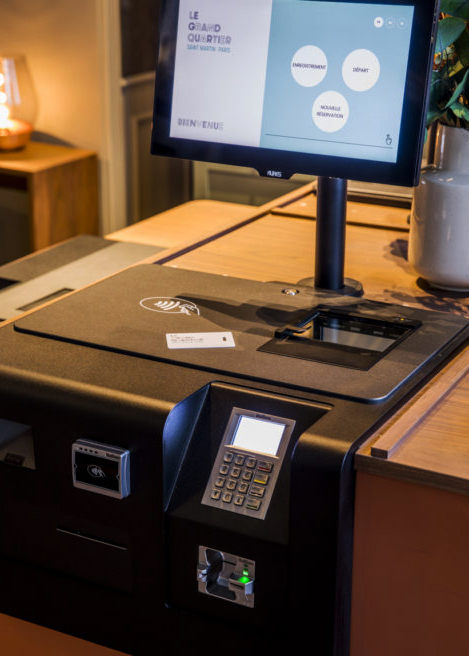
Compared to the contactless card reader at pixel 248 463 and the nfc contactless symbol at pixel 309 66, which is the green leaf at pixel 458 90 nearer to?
the nfc contactless symbol at pixel 309 66

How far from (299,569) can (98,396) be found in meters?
0.29

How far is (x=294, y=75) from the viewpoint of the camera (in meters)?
1.29

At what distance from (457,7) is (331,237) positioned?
355mm

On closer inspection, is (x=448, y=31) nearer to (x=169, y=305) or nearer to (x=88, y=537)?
(x=169, y=305)

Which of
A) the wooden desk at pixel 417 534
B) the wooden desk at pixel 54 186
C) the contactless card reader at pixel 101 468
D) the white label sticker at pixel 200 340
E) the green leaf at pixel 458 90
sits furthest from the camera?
the wooden desk at pixel 54 186

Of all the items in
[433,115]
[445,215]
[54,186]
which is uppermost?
[433,115]

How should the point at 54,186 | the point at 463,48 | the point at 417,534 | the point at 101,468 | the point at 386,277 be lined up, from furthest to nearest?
the point at 54,186
the point at 386,277
the point at 463,48
the point at 101,468
the point at 417,534

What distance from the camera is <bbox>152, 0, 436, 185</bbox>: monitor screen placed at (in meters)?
1.22

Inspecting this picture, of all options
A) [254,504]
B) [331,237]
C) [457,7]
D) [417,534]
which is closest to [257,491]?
[254,504]

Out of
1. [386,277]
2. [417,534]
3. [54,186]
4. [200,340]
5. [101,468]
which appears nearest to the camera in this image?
[417,534]

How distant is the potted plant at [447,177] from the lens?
1.31m

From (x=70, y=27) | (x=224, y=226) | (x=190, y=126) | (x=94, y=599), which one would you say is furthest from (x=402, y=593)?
(x=70, y=27)

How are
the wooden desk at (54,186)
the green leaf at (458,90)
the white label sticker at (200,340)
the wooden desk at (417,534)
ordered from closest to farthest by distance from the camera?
the wooden desk at (417,534)
the white label sticker at (200,340)
the green leaf at (458,90)
the wooden desk at (54,186)

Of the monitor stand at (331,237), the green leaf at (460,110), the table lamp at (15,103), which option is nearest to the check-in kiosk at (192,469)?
the monitor stand at (331,237)
